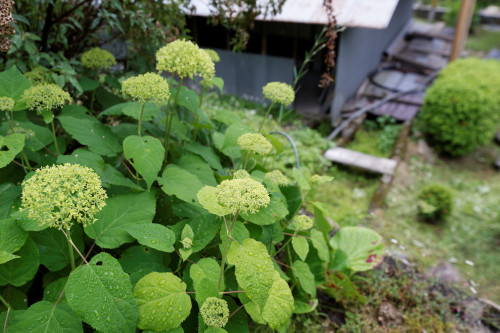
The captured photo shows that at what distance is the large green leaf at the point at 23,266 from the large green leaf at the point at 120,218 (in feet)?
0.77

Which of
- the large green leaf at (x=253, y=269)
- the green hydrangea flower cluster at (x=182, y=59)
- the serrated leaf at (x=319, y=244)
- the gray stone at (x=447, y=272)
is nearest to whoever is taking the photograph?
the large green leaf at (x=253, y=269)

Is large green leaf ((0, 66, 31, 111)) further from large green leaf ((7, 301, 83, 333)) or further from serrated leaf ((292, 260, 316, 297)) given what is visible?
serrated leaf ((292, 260, 316, 297))

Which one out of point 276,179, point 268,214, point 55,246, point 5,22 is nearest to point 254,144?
point 276,179

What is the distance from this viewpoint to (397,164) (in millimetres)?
5547

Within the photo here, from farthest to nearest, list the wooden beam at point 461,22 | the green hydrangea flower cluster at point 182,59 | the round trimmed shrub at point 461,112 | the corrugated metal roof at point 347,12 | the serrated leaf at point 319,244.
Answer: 1. the wooden beam at point 461,22
2. the round trimmed shrub at point 461,112
3. the corrugated metal roof at point 347,12
4. the serrated leaf at point 319,244
5. the green hydrangea flower cluster at point 182,59

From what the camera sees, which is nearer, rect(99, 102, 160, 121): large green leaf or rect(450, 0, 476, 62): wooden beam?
rect(99, 102, 160, 121): large green leaf

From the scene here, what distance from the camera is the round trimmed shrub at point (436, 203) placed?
4340 millimetres

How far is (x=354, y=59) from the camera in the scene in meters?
7.42

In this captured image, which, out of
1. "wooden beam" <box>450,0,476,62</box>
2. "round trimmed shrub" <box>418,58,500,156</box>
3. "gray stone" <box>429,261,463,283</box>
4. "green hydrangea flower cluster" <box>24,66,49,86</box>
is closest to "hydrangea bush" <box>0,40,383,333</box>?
"green hydrangea flower cluster" <box>24,66,49,86</box>

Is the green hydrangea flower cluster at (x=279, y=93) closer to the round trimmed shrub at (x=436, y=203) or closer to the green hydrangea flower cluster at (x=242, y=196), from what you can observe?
the green hydrangea flower cluster at (x=242, y=196)

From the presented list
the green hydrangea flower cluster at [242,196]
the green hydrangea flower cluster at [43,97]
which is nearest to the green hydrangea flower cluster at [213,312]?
the green hydrangea flower cluster at [242,196]

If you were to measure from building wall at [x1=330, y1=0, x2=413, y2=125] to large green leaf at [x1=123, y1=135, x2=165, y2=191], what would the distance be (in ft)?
18.5

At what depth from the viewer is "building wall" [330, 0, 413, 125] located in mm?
6586

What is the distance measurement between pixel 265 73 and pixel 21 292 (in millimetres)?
6426
